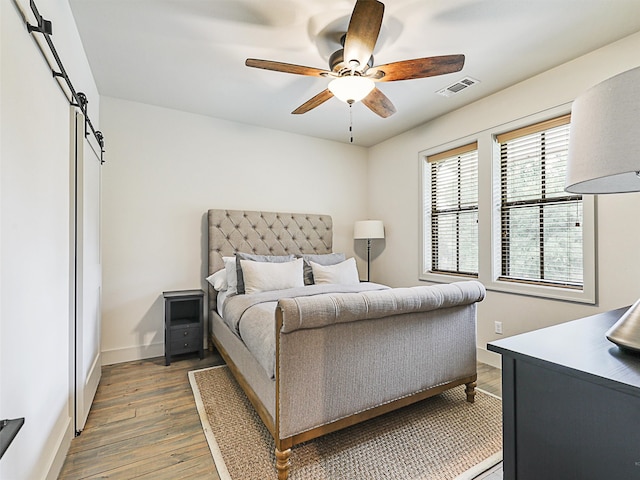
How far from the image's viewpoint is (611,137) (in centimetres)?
76

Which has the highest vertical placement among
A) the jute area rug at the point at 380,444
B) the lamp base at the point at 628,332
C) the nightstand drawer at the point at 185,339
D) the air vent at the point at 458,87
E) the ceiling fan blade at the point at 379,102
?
the air vent at the point at 458,87

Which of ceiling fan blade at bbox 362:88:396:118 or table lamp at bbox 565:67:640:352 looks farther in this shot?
ceiling fan blade at bbox 362:88:396:118

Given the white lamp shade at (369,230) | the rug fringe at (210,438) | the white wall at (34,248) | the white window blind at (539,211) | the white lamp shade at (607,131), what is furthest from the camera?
the white lamp shade at (369,230)

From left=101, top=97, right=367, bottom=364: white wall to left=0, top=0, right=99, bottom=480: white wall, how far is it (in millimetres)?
1402

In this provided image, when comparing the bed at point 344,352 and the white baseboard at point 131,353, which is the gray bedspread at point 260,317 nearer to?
the bed at point 344,352

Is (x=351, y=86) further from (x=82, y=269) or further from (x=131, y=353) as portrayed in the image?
(x=131, y=353)

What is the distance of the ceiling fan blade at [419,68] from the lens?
1851mm

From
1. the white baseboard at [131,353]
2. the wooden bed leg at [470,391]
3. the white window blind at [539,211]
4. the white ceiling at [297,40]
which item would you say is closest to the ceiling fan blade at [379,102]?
the white ceiling at [297,40]

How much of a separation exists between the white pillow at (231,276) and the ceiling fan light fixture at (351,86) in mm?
1927

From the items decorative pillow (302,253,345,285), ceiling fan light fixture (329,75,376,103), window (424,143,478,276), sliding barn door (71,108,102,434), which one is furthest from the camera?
decorative pillow (302,253,345,285)

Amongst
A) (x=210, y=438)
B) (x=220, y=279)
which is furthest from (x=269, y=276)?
(x=210, y=438)

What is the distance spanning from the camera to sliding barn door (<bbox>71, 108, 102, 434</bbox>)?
1.84m

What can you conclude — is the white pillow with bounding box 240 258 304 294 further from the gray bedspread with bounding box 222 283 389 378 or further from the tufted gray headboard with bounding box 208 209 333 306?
the tufted gray headboard with bounding box 208 209 333 306

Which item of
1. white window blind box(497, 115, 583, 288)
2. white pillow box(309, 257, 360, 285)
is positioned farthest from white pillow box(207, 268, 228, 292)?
white window blind box(497, 115, 583, 288)
